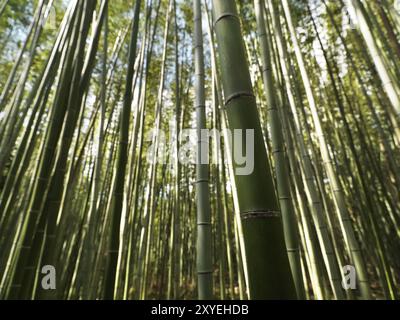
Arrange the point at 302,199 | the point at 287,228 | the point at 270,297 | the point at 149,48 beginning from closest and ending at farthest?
the point at 270,297 → the point at 287,228 → the point at 302,199 → the point at 149,48

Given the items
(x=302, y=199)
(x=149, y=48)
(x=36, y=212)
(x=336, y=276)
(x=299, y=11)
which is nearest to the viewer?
(x=36, y=212)

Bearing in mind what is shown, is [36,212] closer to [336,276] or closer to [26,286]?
[26,286]

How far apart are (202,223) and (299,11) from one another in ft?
8.66

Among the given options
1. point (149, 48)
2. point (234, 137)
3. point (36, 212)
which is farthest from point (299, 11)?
point (36, 212)

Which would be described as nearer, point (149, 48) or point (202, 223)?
point (202, 223)

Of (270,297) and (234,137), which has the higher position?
(234,137)

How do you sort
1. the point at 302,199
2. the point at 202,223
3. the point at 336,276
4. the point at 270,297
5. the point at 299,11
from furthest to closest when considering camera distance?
the point at 299,11 < the point at 302,199 < the point at 336,276 < the point at 202,223 < the point at 270,297

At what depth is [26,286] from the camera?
0.82m

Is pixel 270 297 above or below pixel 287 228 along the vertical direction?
below

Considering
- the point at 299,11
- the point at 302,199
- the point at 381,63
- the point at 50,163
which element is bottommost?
the point at 50,163

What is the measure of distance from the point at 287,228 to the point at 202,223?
0.35m
